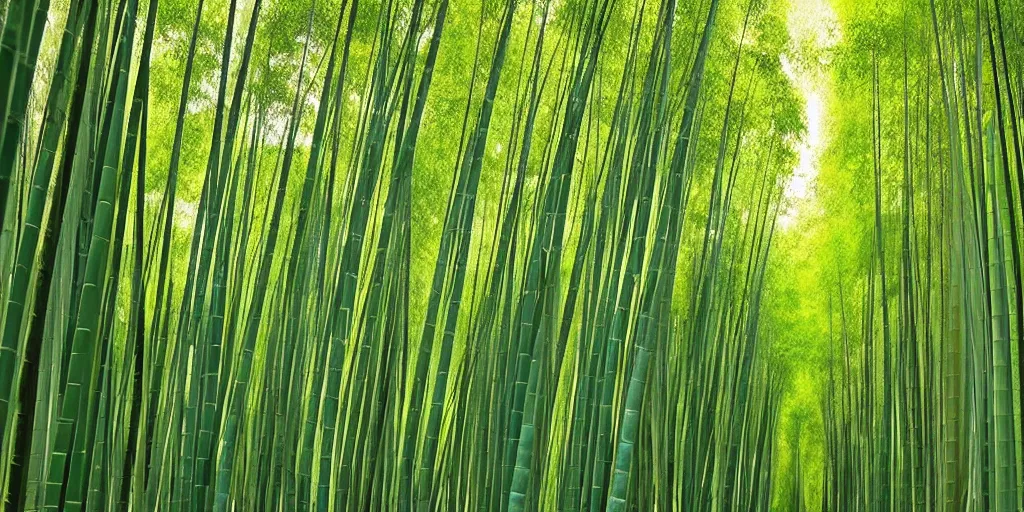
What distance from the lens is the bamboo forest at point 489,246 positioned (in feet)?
6.73

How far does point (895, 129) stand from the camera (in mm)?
5430

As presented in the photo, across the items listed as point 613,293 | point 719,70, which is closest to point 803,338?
point 719,70

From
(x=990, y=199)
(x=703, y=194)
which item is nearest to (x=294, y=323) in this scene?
(x=990, y=199)

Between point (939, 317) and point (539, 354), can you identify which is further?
point (939, 317)

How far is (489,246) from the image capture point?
19.0 ft

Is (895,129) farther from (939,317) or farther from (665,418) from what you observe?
(665,418)

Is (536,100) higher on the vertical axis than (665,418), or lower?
higher

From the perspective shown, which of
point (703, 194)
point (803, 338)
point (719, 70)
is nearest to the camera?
point (719, 70)

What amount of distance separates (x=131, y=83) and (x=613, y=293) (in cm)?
345

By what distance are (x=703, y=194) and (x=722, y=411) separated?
146 centimetres

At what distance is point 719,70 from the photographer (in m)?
5.01

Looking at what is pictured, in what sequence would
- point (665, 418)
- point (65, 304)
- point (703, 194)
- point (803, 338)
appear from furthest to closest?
1. point (803, 338)
2. point (703, 194)
3. point (665, 418)
4. point (65, 304)

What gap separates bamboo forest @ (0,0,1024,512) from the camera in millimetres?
2051

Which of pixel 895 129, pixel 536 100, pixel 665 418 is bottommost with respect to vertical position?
pixel 665 418
